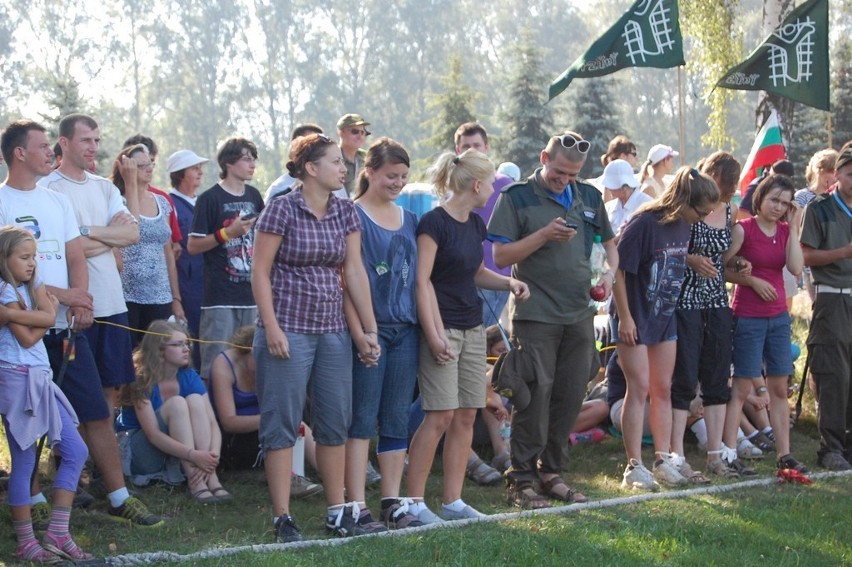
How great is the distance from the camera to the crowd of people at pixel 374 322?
5.77m

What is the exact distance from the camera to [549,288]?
6805mm

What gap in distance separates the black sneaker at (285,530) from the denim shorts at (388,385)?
25.7 inches

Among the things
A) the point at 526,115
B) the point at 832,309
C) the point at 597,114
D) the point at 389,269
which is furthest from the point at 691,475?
the point at 526,115

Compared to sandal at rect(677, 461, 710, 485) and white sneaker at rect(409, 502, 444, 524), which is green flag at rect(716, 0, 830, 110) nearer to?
sandal at rect(677, 461, 710, 485)

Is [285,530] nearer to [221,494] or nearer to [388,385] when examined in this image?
[388,385]

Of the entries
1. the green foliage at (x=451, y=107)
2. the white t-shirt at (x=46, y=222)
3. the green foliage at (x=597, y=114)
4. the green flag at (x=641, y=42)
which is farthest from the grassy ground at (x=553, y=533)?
the green foliage at (x=597, y=114)

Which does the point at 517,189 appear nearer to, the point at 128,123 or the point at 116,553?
the point at 116,553

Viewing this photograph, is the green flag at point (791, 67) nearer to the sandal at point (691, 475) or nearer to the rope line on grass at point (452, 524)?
the rope line on grass at point (452, 524)

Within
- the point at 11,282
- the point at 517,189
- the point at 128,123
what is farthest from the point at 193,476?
the point at 128,123

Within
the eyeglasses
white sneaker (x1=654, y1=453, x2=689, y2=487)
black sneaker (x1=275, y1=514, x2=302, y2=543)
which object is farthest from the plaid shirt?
white sneaker (x1=654, y1=453, x2=689, y2=487)

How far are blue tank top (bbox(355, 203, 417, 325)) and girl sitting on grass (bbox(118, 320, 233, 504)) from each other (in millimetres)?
1629

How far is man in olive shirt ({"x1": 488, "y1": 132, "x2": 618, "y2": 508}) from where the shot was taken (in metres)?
6.76

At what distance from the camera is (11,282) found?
5422 mm

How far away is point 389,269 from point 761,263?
314 centimetres
